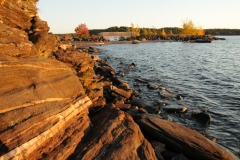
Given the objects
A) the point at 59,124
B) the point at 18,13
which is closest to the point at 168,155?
the point at 59,124

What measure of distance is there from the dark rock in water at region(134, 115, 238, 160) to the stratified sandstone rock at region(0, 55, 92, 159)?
2665 millimetres

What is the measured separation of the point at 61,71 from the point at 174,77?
56.1ft

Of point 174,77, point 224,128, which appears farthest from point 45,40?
point 174,77

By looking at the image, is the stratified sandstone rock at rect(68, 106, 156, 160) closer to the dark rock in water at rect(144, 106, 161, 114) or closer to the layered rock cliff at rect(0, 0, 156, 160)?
the layered rock cliff at rect(0, 0, 156, 160)

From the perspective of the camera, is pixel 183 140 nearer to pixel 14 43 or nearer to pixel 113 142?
pixel 113 142

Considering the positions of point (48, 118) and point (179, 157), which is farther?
point (179, 157)

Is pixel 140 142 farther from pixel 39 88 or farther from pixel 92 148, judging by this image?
pixel 39 88

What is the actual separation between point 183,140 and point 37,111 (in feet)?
16.4

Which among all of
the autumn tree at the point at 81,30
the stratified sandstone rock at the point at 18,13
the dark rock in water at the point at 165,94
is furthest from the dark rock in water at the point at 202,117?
the autumn tree at the point at 81,30

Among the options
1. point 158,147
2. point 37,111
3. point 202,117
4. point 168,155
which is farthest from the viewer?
point 202,117

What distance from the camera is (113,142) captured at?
600 cm

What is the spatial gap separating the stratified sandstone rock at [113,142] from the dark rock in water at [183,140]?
1.39 m

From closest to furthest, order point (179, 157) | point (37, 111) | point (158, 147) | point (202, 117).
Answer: point (37, 111) → point (179, 157) → point (158, 147) → point (202, 117)

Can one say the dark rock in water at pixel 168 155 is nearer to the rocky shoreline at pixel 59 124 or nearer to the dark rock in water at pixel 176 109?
the rocky shoreline at pixel 59 124
